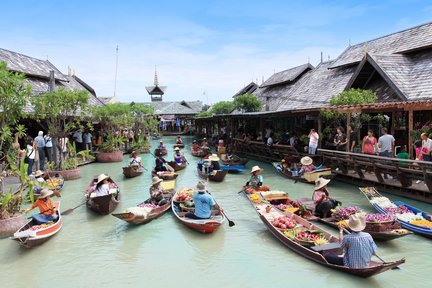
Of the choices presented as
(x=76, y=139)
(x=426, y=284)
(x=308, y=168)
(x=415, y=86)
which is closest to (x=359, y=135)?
(x=415, y=86)

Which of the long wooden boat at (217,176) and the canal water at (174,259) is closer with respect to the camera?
the canal water at (174,259)

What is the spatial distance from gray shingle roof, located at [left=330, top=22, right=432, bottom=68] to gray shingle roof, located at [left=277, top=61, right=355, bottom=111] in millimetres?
727

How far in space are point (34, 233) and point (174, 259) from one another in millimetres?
3026

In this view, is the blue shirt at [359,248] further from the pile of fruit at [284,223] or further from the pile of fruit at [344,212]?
the pile of fruit at [344,212]

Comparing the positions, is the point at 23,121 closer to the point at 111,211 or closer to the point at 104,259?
the point at 111,211

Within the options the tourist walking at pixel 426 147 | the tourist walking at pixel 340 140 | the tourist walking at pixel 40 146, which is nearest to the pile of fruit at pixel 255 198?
the tourist walking at pixel 426 147

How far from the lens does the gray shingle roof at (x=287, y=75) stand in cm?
2961

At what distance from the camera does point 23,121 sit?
64.2ft

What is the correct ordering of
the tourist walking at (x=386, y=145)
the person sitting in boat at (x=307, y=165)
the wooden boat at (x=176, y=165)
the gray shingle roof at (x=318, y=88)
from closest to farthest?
the tourist walking at (x=386, y=145)
the person sitting in boat at (x=307, y=165)
the wooden boat at (x=176, y=165)
the gray shingle roof at (x=318, y=88)

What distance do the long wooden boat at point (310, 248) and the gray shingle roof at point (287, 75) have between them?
827 inches

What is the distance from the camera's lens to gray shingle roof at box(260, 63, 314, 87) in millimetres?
29609

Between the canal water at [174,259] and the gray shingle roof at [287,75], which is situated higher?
the gray shingle roof at [287,75]

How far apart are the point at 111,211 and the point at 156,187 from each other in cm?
149

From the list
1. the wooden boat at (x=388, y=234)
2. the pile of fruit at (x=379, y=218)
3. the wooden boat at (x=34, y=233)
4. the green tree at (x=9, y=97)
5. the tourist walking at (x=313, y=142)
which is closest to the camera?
the wooden boat at (x=388, y=234)
